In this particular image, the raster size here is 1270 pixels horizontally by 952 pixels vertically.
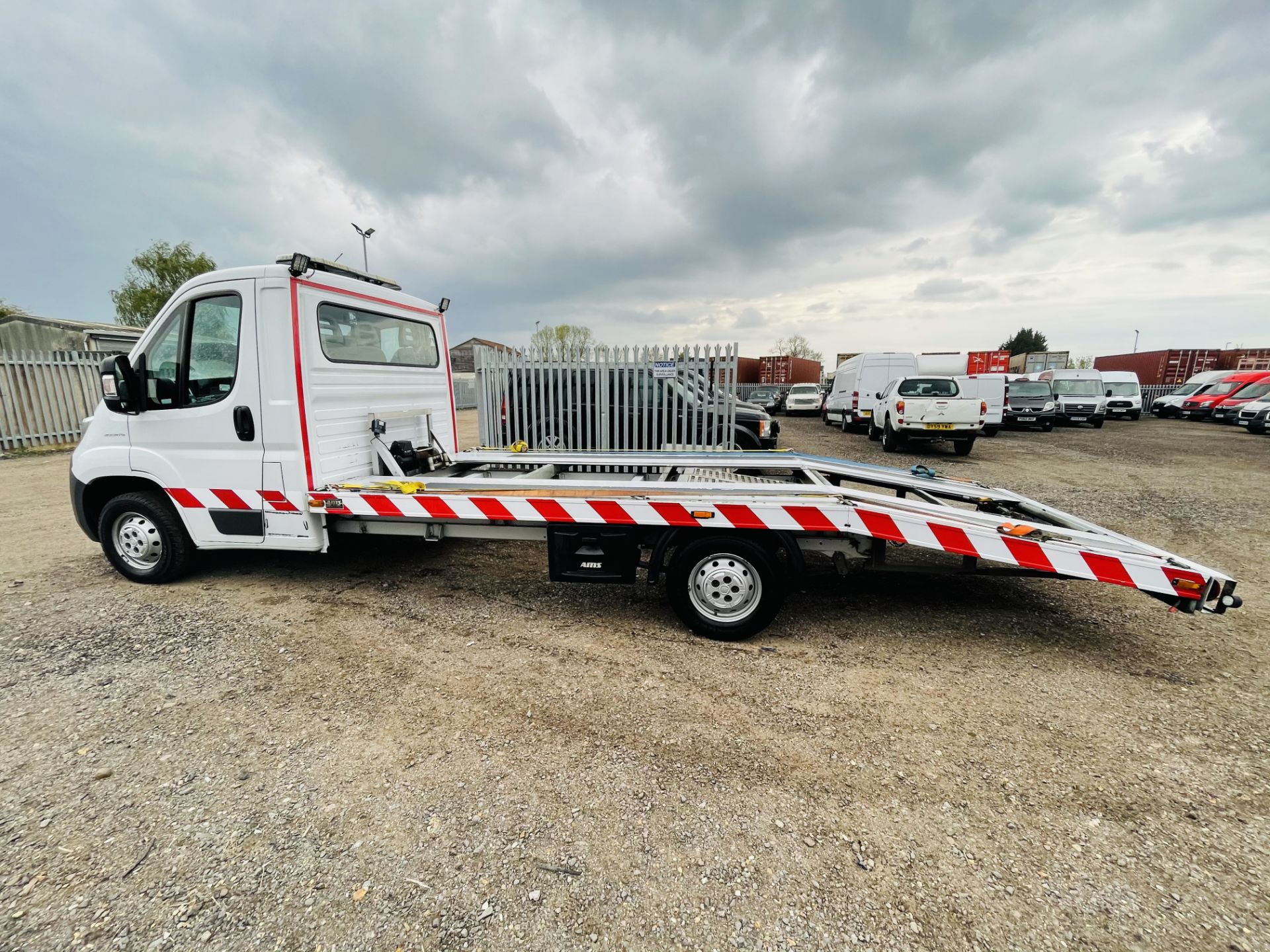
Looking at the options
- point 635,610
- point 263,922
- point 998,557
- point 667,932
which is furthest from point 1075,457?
point 263,922

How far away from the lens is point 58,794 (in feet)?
7.48

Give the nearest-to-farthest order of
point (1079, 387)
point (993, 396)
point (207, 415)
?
1. point (207, 415)
2. point (993, 396)
3. point (1079, 387)

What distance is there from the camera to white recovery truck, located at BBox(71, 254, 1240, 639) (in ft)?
10.7

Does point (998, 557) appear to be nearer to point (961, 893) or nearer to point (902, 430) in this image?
point (961, 893)

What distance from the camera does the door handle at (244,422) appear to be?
152 inches

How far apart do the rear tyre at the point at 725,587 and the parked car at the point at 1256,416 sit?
70.5ft

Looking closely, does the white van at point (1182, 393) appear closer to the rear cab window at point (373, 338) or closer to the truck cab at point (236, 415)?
the rear cab window at point (373, 338)

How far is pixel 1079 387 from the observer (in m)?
19.1

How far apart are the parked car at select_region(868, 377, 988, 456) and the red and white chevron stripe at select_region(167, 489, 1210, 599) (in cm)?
938

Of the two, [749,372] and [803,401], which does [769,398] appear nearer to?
[803,401]

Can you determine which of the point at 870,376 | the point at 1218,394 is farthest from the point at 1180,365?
the point at 870,376

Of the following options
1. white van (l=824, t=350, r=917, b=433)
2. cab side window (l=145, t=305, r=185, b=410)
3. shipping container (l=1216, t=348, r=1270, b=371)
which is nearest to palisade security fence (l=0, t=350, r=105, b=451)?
cab side window (l=145, t=305, r=185, b=410)

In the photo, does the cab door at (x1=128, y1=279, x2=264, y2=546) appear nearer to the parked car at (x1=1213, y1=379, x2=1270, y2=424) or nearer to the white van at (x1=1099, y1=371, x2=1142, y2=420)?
the parked car at (x1=1213, y1=379, x2=1270, y2=424)

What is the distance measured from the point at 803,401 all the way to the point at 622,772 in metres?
23.7
